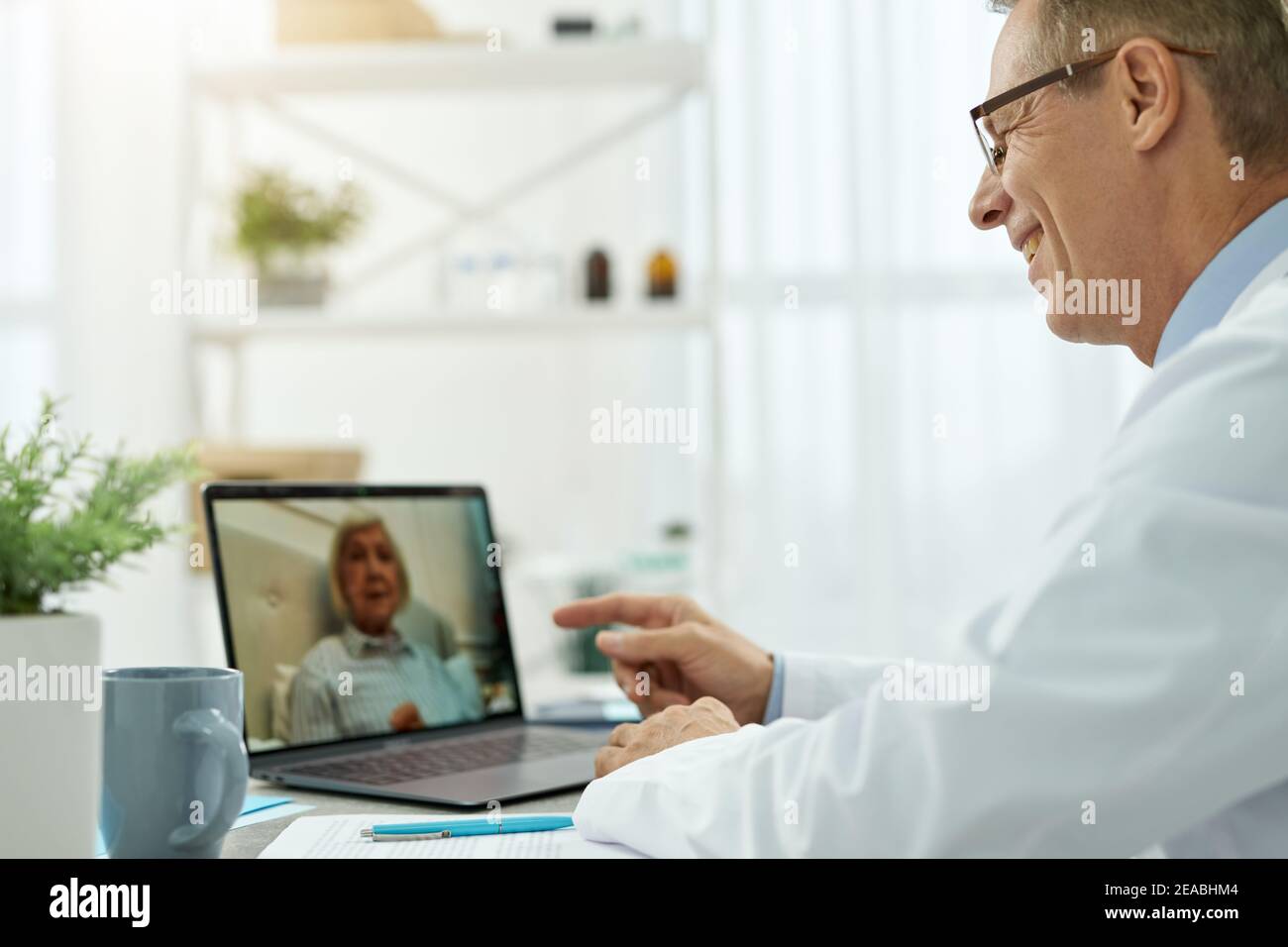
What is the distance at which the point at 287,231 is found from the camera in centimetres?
229

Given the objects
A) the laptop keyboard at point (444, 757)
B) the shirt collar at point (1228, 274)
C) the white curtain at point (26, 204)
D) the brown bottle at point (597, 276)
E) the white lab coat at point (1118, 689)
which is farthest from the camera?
the white curtain at point (26, 204)

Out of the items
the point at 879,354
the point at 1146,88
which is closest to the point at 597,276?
the point at 879,354

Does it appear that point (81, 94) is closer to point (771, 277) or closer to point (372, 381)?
point (372, 381)

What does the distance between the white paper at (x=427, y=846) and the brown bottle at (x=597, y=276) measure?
1657mm

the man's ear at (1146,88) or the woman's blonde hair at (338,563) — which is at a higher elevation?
the man's ear at (1146,88)

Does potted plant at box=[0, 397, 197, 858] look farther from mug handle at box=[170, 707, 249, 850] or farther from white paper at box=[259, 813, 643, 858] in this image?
white paper at box=[259, 813, 643, 858]

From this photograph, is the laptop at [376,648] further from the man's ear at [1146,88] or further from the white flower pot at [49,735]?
the man's ear at [1146,88]

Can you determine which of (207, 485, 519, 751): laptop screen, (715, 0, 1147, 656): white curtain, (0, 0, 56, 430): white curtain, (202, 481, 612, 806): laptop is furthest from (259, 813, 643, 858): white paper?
(0, 0, 56, 430): white curtain

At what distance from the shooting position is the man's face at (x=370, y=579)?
42.6 inches

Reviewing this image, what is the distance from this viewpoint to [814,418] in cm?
269

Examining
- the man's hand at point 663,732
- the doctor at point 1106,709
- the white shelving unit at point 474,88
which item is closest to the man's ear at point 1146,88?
the doctor at point 1106,709

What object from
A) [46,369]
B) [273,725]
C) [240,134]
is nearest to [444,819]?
[273,725]

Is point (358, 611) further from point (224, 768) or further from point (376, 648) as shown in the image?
point (224, 768)

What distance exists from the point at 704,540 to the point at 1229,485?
1965mm
